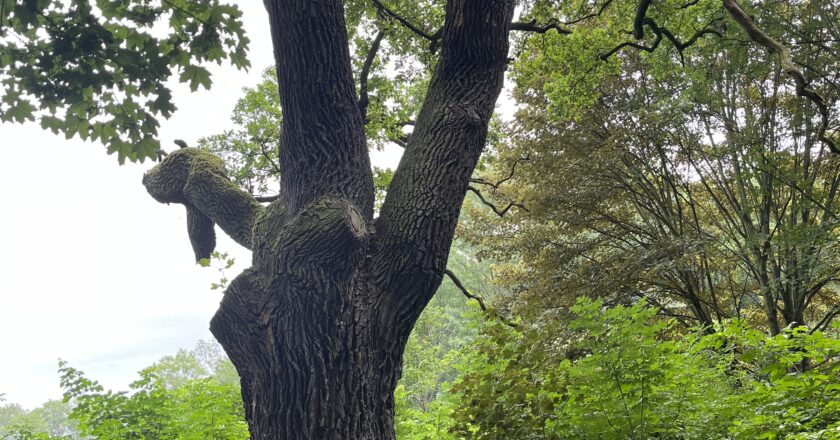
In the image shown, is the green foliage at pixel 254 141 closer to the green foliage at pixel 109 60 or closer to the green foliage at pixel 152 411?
the green foliage at pixel 152 411

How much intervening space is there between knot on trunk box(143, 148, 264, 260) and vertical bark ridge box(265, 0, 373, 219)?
0.68m

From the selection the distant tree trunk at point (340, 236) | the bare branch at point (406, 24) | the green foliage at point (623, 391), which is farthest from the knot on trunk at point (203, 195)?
the bare branch at point (406, 24)

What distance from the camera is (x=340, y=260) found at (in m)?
2.82

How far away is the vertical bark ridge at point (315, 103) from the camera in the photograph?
9.48 feet

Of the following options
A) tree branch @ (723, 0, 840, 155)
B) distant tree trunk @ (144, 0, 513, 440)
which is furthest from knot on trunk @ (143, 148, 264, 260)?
tree branch @ (723, 0, 840, 155)

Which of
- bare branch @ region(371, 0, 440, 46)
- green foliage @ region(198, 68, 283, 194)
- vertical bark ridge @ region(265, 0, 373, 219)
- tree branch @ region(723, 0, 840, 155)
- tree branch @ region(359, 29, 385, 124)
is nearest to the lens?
tree branch @ region(723, 0, 840, 155)

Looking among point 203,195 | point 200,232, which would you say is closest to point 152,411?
point 200,232

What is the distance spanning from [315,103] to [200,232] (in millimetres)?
1888

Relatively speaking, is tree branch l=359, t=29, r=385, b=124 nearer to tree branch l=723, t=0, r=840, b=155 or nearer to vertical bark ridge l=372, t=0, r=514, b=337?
vertical bark ridge l=372, t=0, r=514, b=337

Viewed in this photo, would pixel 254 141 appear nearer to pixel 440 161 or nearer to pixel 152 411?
pixel 152 411

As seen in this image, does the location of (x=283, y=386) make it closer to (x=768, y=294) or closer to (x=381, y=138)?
(x=381, y=138)

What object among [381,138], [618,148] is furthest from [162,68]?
[618,148]

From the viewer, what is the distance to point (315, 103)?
2951mm

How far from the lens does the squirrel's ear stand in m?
4.20
